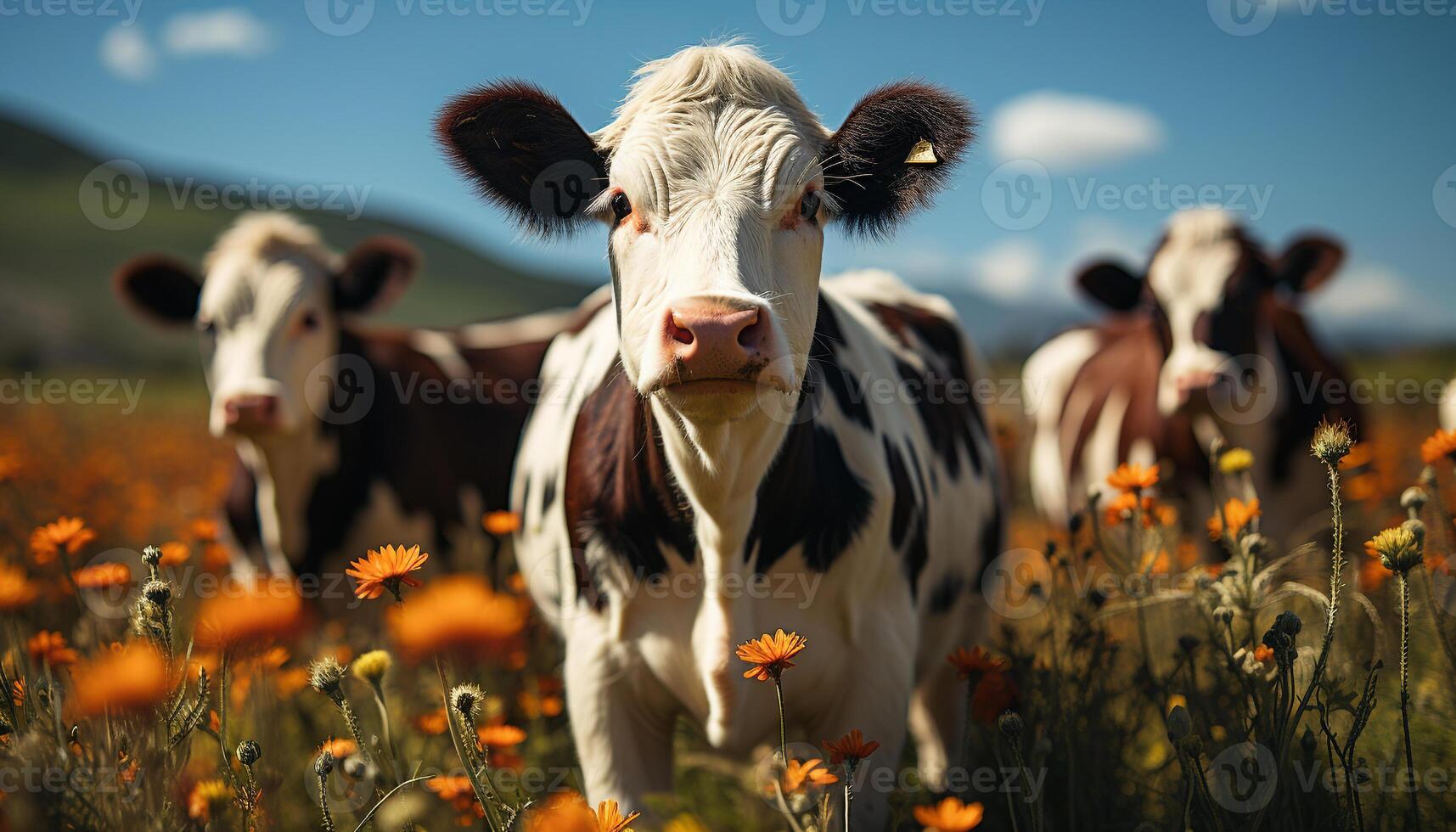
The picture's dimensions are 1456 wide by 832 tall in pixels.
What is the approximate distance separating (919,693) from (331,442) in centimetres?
317

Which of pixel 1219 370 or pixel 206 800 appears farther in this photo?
pixel 1219 370

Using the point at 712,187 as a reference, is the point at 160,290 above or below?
below

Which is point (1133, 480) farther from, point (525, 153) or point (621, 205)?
point (525, 153)

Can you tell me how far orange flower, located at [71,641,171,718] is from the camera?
1610 mm

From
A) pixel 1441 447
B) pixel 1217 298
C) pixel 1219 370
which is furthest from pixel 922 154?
pixel 1217 298

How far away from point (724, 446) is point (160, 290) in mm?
4288

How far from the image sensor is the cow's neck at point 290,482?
4.73m

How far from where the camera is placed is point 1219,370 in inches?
197

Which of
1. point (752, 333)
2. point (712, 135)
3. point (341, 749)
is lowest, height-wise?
point (341, 749)

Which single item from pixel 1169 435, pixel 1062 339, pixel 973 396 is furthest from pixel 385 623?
pixel 1062 339

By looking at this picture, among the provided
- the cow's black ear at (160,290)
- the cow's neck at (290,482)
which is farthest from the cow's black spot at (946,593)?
the cow's black ear at (160,290)

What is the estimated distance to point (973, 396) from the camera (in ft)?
14.9

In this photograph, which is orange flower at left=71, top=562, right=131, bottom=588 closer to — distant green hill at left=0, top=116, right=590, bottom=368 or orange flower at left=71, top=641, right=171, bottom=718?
orange flower at left=71, top=641, right=171, bottom=718

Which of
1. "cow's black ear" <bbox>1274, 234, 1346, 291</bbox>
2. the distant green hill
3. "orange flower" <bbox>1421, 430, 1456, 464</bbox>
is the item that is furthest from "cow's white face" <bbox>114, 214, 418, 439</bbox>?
the distant green hill
